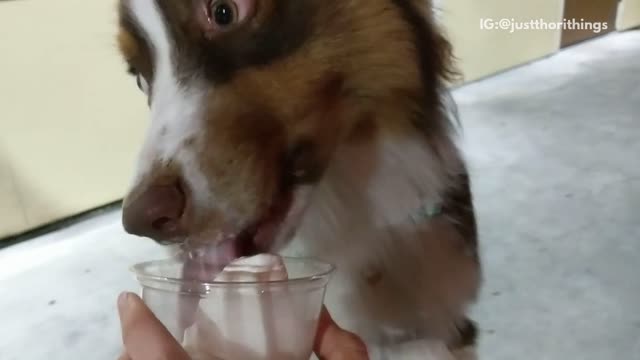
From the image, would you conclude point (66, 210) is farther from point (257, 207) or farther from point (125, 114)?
point (257, 207)

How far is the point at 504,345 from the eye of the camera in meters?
1.30

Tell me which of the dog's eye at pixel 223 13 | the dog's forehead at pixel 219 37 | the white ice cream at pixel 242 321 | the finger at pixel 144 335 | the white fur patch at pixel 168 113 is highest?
the dog's eye at pixel 223 13

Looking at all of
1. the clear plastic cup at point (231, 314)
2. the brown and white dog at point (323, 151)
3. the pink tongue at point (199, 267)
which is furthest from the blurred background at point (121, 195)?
the clear plastic cup at point (231, 314)

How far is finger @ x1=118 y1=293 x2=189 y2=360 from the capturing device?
1.87ft

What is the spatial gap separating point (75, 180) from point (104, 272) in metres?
0.32

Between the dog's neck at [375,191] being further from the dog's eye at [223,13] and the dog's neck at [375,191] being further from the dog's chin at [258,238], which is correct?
the dog's eye at [223,13]

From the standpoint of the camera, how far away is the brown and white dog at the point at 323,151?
0.79m

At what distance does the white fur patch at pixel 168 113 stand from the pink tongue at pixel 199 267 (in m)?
0.05

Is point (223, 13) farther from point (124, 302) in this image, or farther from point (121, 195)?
point (121, 195)

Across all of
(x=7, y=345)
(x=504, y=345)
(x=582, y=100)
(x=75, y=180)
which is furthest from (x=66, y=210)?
(x=582, y=100)

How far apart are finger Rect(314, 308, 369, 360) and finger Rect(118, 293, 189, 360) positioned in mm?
148

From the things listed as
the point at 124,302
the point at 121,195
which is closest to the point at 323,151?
the point at 124,302

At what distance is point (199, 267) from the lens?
752mm

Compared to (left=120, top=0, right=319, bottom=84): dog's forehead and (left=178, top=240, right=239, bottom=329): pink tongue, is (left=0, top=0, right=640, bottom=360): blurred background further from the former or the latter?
(left=178, top=240, right=239, bottom=329): pink tongue
